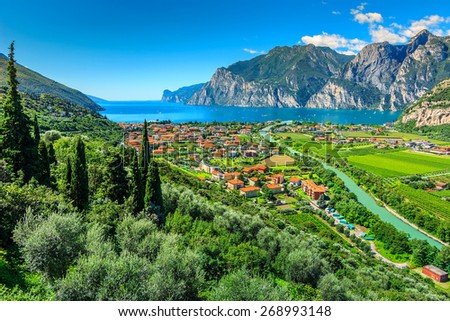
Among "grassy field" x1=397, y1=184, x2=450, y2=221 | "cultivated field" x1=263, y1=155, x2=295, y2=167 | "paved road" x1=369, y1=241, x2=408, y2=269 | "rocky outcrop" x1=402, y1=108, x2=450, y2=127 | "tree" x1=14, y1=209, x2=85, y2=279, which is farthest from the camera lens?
"rocky outcrop" x1=402, y1=108, x2=450, y2=127

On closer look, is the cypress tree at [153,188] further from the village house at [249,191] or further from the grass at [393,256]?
the village house at [249,191]

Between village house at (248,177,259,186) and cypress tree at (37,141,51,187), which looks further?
village house at (248,177,259,186)

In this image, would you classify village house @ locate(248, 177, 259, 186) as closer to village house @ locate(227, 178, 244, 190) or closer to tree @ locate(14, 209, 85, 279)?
village house @ locate(227, 178, 244, 190)

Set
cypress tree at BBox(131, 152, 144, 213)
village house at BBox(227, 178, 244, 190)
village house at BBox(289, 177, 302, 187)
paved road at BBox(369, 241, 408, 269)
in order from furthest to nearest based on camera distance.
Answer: village house at BBox(289, 177, 302, 187) < village house at BBox(227, 178, 244, 190) < paved road at BBox(369, 241, 408, 269) < cypress tree at BBox(131, 152, 144, 213)

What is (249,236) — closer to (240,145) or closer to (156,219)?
(156,219)

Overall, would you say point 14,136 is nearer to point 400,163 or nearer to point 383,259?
point 383,259

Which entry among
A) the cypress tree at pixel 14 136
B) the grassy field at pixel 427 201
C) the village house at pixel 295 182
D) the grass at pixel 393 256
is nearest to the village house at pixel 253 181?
the village house at pixel 295 182

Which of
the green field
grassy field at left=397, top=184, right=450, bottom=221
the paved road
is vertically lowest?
the paved road

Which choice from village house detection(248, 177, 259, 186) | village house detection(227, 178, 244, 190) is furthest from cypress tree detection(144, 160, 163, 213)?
village house detection(248, 177, 259, 186)
